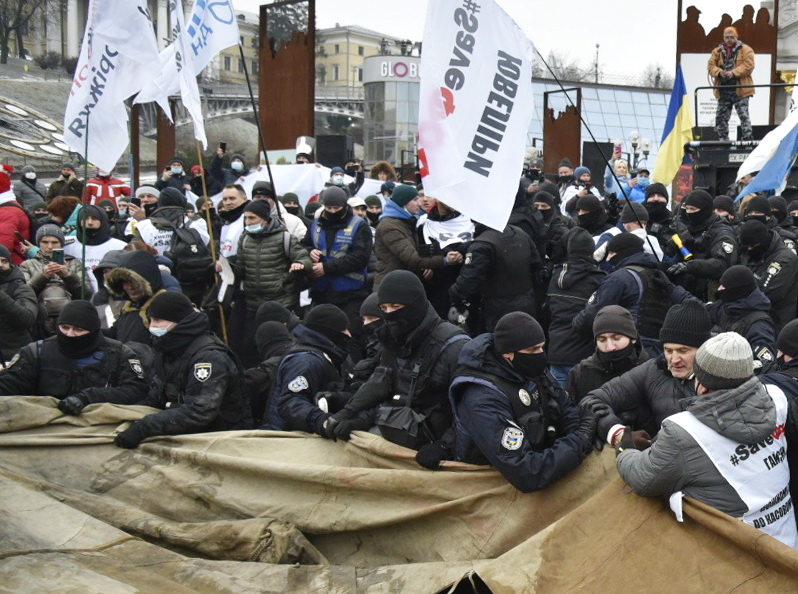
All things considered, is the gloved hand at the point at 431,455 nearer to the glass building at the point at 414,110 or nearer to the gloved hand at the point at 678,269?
the gloved hand at the point at 678,269

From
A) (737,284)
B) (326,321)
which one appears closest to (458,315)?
(326,321)

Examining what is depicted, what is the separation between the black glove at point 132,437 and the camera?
6.55 metres

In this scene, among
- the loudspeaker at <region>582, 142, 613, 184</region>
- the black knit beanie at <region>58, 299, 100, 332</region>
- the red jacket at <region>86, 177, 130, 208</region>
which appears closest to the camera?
the black knit beanie at <region>58, 299, 100, 332</region>

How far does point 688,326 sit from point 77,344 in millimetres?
3980

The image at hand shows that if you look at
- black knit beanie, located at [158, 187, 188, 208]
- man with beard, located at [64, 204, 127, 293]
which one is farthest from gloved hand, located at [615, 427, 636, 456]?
black knit beanie, located at [158, 187, 188, 208]

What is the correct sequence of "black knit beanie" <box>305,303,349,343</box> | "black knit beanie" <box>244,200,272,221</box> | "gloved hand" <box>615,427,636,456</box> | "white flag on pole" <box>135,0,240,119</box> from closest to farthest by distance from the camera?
"gloved hand" <box>615,427,636,456</box> → "black knit beanie" <box>305,303,349,343</box> → "white flag on pole" <box>135,0,240,119</box> → "black knit beanie" <box>244,200,272,221</box>

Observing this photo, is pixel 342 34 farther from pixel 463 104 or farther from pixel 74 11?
pixel 463 104

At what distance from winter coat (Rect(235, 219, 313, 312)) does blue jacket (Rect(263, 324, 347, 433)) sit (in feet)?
8.86

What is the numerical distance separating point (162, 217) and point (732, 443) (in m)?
7.93

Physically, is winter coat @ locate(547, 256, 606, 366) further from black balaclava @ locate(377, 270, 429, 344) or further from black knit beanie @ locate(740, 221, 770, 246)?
black balaclava @ locate(377, 270, 429, 344)

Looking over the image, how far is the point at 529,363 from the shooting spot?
535cm

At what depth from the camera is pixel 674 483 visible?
456cm

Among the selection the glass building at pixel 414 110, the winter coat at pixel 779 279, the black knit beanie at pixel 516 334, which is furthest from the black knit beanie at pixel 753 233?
the glass building at pixel 414 110

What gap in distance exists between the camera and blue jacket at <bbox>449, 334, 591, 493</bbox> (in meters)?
5.15
